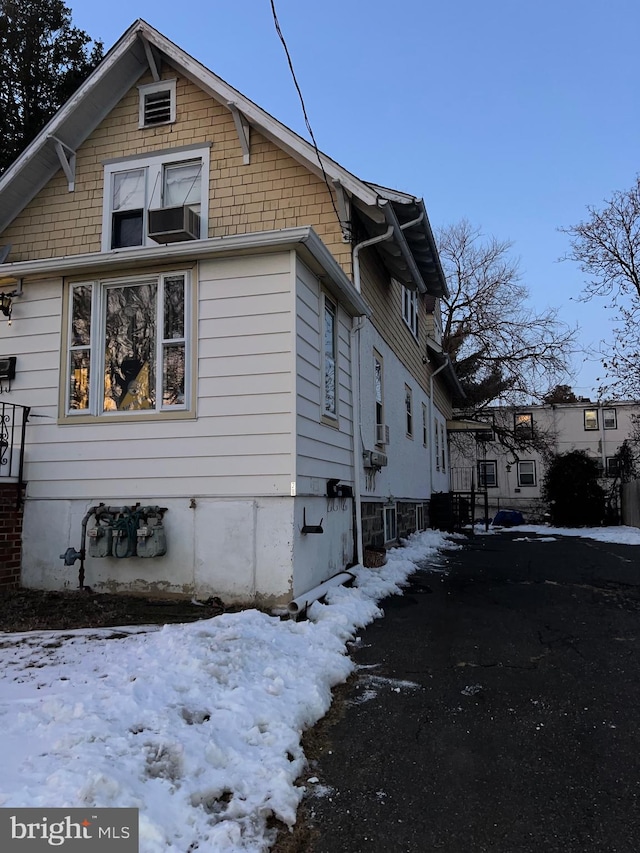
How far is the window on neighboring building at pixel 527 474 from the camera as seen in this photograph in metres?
32.7

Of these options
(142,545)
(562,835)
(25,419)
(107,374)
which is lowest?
(562,835)

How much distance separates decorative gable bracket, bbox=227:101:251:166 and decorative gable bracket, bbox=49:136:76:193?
2495 millimetres

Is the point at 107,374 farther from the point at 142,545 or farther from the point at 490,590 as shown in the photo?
the point at 490,590

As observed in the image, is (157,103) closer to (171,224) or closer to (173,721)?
(171,224)

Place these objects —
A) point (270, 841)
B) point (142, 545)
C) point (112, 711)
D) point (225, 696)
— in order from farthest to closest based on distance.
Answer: point (142, 545), point (225, 696), point (112, 711), point (270, 841)

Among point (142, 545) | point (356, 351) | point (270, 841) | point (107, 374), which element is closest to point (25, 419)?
point (107, 374)

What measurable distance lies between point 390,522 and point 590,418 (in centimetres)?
2494

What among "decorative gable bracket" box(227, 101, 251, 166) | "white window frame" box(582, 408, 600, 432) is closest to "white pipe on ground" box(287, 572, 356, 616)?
"decorative gable bracket" box(227, 101, 251, 166)

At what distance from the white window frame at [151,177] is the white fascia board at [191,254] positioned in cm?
186

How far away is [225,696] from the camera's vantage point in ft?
11.6

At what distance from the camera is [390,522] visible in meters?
11.1

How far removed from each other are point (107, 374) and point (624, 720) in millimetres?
5667

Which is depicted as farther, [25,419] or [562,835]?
[25,419]

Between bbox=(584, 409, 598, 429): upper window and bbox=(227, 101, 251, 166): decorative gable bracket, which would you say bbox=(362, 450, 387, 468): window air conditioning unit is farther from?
bbox=(584, 409, 598, 429): upper window
